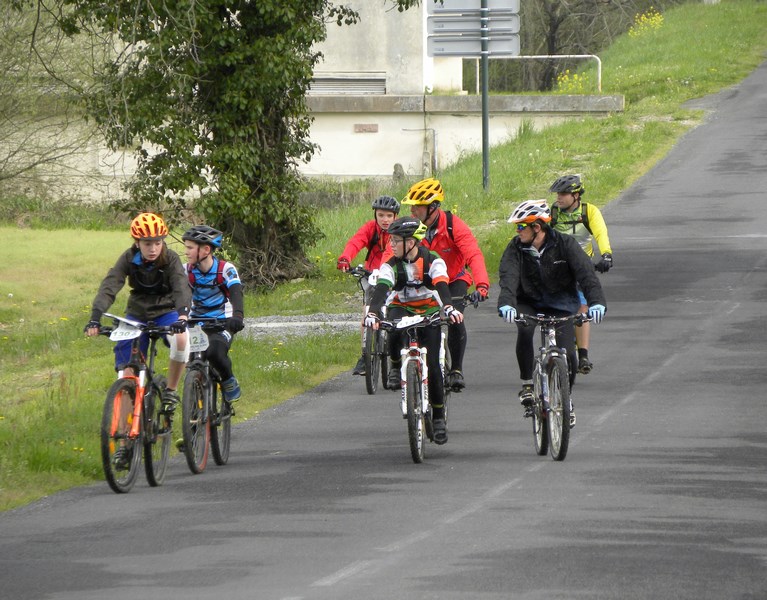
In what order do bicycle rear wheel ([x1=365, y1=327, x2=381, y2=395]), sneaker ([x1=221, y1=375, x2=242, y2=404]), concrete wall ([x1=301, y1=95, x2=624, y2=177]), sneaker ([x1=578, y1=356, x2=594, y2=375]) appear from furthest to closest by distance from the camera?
concrete wall ([x1=301, y1=95, x2=624, y2=177]) < bicycle rear wheel ([x1=365, y1=327, x2=381, y2=395]) < sneaker ([x1=578, y1=356, x2=594, y2=375]) < sneaker ([x1=221, y1=375, x2=242, y2=404])

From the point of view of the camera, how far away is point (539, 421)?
36.5ft

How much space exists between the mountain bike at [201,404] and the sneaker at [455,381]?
184 cm

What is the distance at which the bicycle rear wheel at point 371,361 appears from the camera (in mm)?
14530

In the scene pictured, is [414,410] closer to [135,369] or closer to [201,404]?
[201,404]

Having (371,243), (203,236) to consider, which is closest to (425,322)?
(203,236)

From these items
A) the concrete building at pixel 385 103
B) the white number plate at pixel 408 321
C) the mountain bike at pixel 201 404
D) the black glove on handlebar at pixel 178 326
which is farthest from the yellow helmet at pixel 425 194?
the concrete building at pixel 385 103

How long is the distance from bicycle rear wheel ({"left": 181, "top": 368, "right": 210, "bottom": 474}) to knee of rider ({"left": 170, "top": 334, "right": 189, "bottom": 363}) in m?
0.13

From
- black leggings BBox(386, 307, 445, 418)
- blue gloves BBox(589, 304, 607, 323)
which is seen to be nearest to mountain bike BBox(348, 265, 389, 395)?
black leggings BBox(386, 307, 445, 418)

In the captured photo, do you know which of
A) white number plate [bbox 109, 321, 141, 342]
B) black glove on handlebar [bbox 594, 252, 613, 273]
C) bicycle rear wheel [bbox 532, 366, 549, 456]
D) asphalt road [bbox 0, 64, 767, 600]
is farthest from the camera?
black glove on handlebar [bbox 594, 252, 613, 273]

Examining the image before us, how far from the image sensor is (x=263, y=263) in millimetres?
23484

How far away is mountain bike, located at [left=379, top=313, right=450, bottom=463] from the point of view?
10797 millimetres

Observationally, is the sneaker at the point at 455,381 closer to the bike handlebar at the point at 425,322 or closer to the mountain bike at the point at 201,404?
the bike handlebar at the point at 425,322

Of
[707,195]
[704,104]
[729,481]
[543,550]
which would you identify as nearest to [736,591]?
[543,550]

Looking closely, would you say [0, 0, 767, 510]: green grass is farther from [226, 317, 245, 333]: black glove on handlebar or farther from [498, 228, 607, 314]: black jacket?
[498, 228, 607, 314]: black jacket
